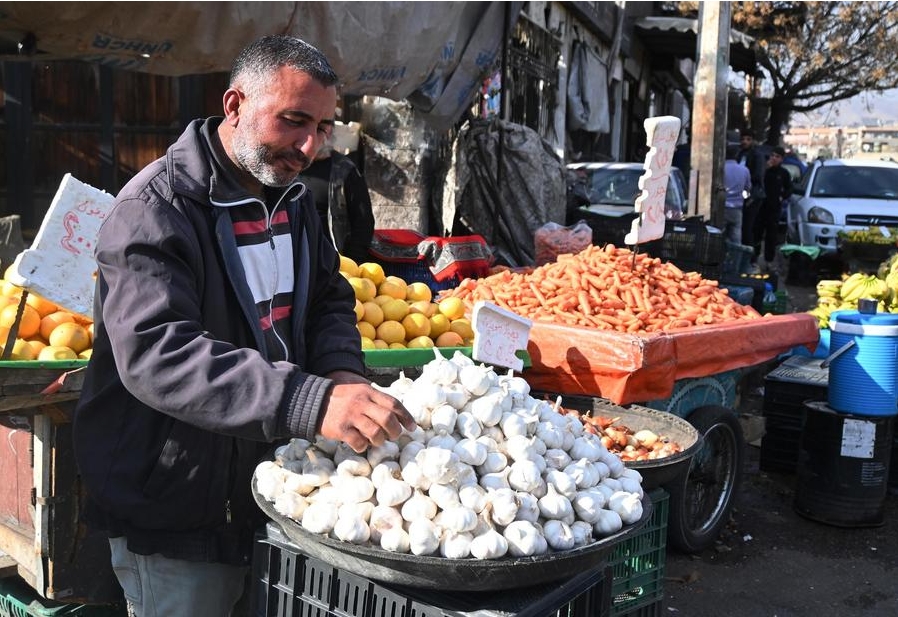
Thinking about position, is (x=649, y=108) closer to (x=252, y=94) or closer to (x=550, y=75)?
(x=550, y=75)

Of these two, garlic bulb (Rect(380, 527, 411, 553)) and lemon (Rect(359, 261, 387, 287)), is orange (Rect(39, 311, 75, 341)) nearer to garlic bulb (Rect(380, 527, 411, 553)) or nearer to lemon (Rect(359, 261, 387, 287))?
lemon (Rect(359, 261, 387, 287))

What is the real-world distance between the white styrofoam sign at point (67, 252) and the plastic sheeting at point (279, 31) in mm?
1927

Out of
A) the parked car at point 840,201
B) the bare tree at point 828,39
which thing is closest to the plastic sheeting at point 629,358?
the parked car at point 840,201

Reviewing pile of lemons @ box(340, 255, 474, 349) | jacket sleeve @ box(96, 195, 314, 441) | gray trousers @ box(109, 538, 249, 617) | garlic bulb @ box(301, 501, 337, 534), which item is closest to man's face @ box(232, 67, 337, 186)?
jacket sleeve @ box(96, 195, 314, 441)

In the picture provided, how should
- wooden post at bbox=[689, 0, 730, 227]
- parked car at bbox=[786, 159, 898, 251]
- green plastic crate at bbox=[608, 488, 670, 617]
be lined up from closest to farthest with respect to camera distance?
green plastic crate at bbox=[608, 488, 670, 617] < wooden post at bbox=[689, 0, 730, 227] < parked car at bbox=[786, 159, 898, 251]

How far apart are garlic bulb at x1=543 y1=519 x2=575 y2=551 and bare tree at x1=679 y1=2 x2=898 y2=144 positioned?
24.4m

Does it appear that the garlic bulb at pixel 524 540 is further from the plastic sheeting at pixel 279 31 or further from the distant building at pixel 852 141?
the distant building at pixel 852 141

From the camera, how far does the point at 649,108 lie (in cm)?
2658

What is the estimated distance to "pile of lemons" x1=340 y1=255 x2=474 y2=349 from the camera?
→ 4.27m

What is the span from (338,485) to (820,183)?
580 inches

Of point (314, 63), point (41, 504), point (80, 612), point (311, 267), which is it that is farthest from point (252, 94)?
point (80, 612)

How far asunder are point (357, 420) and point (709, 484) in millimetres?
3377

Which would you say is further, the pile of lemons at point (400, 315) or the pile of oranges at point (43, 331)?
the pile of lemons at point (400, 315)

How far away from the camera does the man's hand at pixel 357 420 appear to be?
1.84 meters
